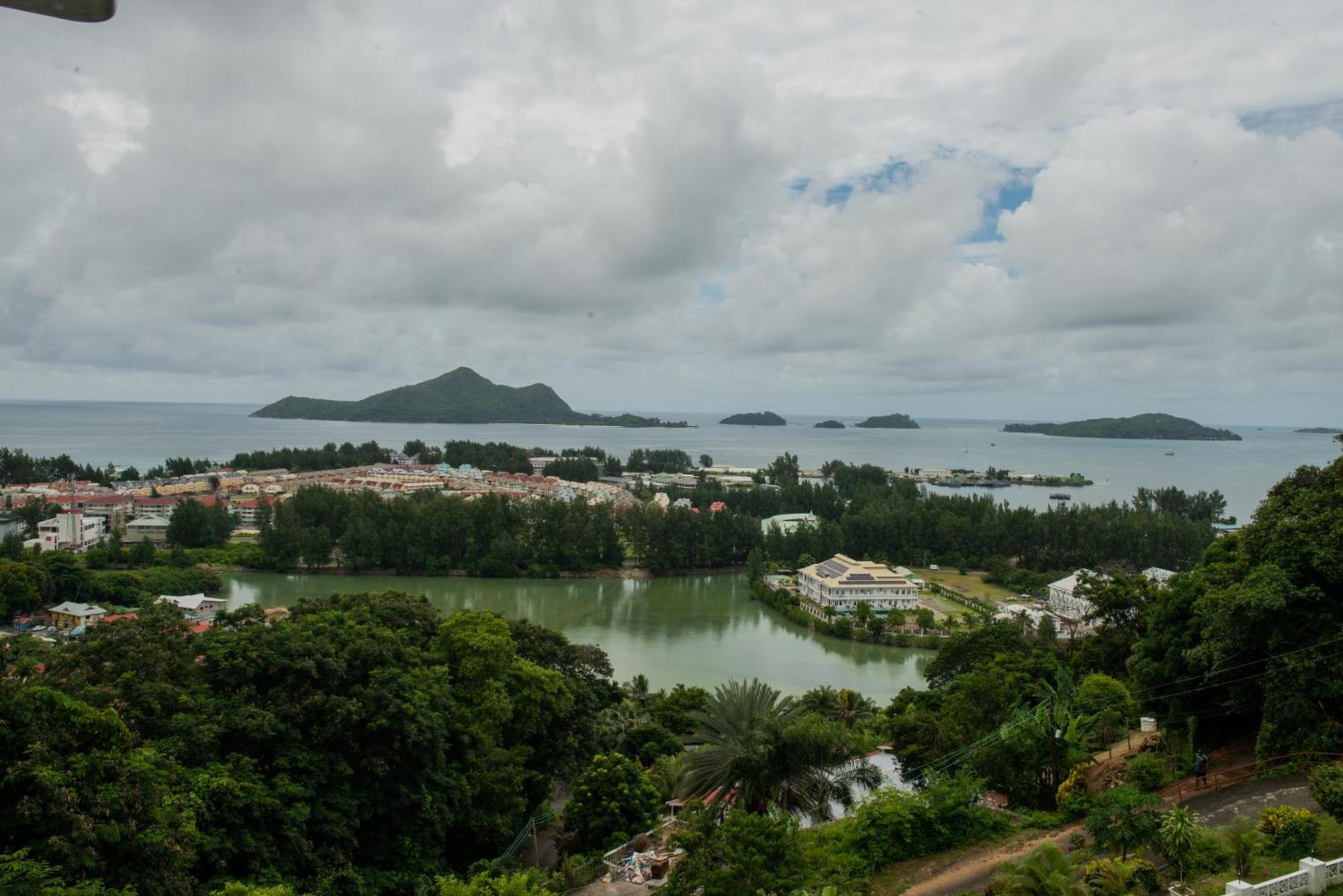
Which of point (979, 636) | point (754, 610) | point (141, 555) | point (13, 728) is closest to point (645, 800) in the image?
point (13, 728)

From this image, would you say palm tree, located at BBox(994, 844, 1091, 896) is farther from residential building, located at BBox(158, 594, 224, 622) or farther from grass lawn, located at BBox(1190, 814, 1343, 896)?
residential building, located at BBox(158, 594, 224, 622)

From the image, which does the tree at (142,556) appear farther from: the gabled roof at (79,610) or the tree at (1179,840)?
the tree at (1179,840)

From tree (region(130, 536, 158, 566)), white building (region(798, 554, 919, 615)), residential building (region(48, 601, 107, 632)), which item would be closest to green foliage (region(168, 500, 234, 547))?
tree (region(130, 536, 158, 566))

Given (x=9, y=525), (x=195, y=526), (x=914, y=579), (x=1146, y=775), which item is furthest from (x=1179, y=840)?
(x=9, y=525)

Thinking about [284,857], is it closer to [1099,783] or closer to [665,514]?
[1099,783]

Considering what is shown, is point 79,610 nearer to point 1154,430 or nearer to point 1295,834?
point 1295,834

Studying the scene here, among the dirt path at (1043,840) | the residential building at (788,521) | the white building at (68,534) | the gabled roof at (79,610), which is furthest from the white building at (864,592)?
the white building at (68,534)
